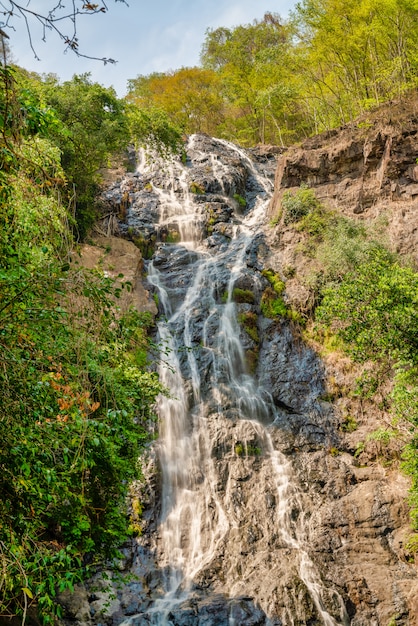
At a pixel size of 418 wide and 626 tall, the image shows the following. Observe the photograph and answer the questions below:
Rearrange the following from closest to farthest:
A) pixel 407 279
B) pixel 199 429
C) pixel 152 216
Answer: pixel 407 279, pixel 199 429, pixel 152 216

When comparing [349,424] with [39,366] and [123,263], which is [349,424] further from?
[39,366]

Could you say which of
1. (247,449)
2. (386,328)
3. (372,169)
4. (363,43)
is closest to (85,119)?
(372,169)

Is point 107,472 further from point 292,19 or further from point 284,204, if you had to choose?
point 292,19

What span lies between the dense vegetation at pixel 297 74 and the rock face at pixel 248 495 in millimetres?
6323

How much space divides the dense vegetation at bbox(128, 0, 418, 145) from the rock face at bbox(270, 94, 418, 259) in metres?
1.44

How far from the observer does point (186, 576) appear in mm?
10367

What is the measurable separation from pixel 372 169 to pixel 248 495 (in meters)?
14.3

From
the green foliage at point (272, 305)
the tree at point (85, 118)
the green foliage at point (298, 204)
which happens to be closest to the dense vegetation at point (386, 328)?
the green foliage at point (272, 305)

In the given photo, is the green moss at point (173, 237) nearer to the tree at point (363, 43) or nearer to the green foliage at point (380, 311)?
the tree at point (363, 43)

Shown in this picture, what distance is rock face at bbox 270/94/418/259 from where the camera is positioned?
18188 millimetres

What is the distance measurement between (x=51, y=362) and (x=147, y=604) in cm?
769

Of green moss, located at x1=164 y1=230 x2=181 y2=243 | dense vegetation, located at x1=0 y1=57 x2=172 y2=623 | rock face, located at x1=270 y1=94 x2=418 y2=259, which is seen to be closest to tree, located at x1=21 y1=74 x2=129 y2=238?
green moss, located at x1=164 y1=230 x2=181 y2=243

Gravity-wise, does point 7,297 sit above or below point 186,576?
above

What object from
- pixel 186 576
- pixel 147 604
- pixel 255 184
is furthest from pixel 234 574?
pixel 255 184
